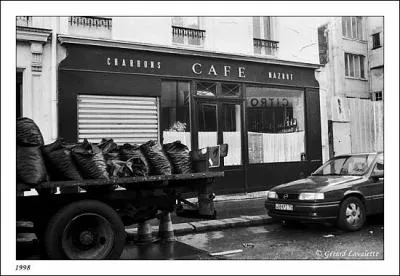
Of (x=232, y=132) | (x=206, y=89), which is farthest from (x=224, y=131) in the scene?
(x=206, y=89)

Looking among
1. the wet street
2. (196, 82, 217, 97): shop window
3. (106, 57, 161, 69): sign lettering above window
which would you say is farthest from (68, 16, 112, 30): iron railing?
the wet street

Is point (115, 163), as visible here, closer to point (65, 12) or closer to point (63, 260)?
point (63, 260)

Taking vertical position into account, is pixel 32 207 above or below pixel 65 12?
below

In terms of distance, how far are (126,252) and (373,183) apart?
4.51 metres

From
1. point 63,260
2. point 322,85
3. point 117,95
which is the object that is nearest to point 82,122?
point 117,95

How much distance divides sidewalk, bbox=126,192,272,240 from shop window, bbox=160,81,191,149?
78.1 inches

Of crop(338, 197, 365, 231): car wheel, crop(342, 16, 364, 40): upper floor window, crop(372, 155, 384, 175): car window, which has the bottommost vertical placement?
crop(338, 197, 365, 231): car wheel

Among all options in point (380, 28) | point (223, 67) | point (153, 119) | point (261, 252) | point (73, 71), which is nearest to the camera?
point (261, 252)

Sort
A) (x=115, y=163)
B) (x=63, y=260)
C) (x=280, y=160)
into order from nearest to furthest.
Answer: (x=63, y=260) → (x=115, y=163) → (x=280, y=160)

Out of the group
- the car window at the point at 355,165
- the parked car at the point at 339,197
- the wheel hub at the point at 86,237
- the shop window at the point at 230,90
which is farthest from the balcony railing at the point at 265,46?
the wheel hub at the point at 86,237

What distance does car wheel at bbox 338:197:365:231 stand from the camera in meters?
6.94

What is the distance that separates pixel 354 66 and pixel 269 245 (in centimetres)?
739

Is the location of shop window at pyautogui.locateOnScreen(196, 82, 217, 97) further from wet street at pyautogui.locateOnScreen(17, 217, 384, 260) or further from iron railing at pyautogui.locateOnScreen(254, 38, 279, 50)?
wet street at pyautogui.locateOnScreen(17, 217, 384, 260)

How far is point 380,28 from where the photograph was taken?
6531 mm
